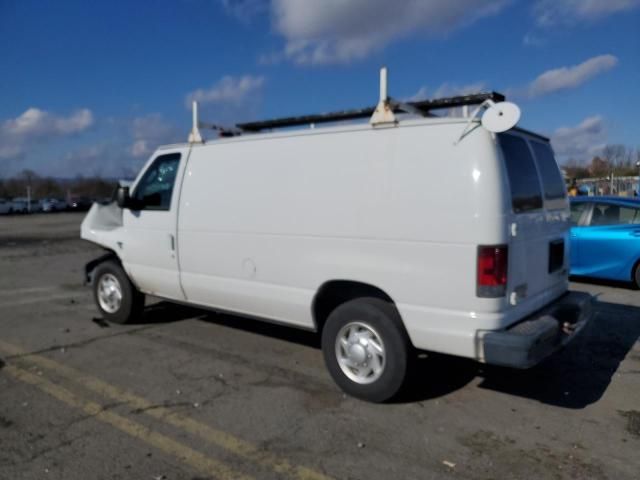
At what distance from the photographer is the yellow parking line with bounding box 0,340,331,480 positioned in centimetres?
338

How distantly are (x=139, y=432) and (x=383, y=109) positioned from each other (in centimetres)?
298

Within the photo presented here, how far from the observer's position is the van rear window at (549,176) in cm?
459

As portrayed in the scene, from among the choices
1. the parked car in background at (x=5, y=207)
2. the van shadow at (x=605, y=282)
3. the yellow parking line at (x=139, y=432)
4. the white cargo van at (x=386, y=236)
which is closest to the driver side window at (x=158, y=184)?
the white cargo van at (x=386, y=236)

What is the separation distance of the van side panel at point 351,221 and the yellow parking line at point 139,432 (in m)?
1.56

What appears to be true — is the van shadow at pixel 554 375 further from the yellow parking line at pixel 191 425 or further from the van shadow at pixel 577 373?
the yellow parking line at pixel 191 425

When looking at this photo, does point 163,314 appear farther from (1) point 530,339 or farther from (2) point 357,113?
(1) point 530,339

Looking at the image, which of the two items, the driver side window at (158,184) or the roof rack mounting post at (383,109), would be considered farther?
the driver side window at (158,184)

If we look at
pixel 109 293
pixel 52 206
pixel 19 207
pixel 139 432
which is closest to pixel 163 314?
pixel 109 293

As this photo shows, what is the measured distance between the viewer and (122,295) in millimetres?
6648

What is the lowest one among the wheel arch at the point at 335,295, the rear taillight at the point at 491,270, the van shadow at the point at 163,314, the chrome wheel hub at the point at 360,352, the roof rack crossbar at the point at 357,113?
the van shadow at the point at 163,314

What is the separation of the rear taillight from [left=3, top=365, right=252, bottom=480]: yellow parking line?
1.96 meters

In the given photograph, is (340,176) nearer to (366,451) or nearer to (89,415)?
(366,451)

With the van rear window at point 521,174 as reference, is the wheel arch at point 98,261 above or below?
below

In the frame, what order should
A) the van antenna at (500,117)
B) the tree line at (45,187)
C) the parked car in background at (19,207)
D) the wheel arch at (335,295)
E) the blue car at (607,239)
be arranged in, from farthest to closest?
the tree line at (45,187) → the parked car in background at (19,207) → the blue car at (607,239) → the wheel arch at (335,295) → the van antenna at (500,117)
